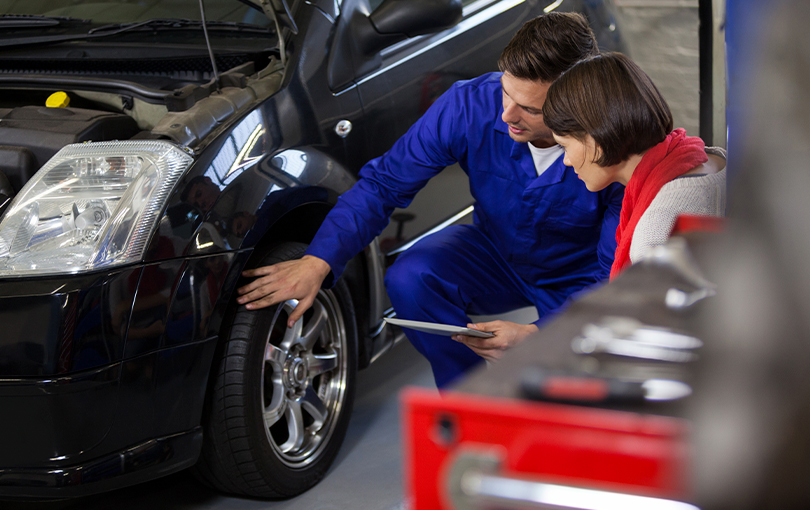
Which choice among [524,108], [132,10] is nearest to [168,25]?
[132,10]

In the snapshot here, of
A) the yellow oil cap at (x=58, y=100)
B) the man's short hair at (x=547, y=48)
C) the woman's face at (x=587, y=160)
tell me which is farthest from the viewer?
the yellow oil cap at (x=58, y=100)

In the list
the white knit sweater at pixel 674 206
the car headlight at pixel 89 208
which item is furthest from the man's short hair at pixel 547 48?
the car headlight at pixel 89 208

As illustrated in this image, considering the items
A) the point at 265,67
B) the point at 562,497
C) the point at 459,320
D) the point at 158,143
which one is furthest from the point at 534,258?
the point at 562,497

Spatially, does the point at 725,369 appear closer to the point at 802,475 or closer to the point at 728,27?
the point at 802,475

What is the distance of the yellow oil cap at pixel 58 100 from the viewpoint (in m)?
1.91

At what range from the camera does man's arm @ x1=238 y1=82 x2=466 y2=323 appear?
170 centimetres

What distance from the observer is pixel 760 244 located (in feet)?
1.86

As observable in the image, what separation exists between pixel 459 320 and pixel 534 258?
278 millimetres

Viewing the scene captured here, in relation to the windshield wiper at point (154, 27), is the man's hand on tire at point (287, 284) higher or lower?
lower

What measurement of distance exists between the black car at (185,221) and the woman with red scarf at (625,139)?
61 centimetres

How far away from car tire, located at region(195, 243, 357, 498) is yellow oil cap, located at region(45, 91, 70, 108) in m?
0.71

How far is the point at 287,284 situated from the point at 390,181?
43 centimetres

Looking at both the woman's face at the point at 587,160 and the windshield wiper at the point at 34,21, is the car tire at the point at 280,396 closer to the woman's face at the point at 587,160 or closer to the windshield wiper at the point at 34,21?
the woman's face at the point at 587,160

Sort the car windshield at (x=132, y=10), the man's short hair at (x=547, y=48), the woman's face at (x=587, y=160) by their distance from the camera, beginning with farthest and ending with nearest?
the car windshield at (x=132, y=10)
the man's short hair at (x=547, y=48)
the woman's face at (x=587, y=160)
